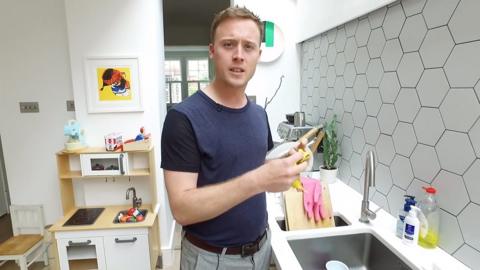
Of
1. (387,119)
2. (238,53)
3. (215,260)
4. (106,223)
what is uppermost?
(238,53)

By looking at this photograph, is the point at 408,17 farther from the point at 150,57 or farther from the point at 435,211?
the point at 150,57

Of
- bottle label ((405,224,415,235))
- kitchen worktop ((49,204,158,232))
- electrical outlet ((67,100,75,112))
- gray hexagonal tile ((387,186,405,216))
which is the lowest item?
kitchen worktop ((49,204,158,232))

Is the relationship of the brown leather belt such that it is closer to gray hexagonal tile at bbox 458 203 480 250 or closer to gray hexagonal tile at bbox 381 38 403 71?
gray hexagonal tile at bbox 458 203 480 250

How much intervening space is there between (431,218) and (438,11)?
0.74 metres

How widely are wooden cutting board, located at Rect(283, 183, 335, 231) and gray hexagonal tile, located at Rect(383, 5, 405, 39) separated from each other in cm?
78

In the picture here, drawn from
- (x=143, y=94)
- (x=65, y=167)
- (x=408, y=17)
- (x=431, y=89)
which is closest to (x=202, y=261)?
(x=431, y=89)

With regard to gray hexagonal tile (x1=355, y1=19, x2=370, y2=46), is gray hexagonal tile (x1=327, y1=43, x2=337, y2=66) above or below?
below

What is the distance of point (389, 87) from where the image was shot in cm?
124

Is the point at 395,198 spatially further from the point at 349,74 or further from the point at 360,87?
the point at 349,74

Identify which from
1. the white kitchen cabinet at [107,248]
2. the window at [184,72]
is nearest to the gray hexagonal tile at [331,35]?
the white kitchen cabinet at [107,248]

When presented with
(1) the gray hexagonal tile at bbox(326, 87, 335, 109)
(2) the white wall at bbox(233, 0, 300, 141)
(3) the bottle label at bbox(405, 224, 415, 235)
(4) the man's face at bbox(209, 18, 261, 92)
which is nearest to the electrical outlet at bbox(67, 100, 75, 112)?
(2) the white wall at bbox(233, 0, 300, 141)

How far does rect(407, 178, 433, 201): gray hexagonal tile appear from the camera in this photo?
108 cm

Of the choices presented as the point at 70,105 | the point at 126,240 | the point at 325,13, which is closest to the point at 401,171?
the point at 325,13

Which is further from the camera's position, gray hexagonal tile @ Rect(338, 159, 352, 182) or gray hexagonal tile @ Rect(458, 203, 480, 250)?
gray hexagonal tile @ Rect(338, 159, 352, 182)
